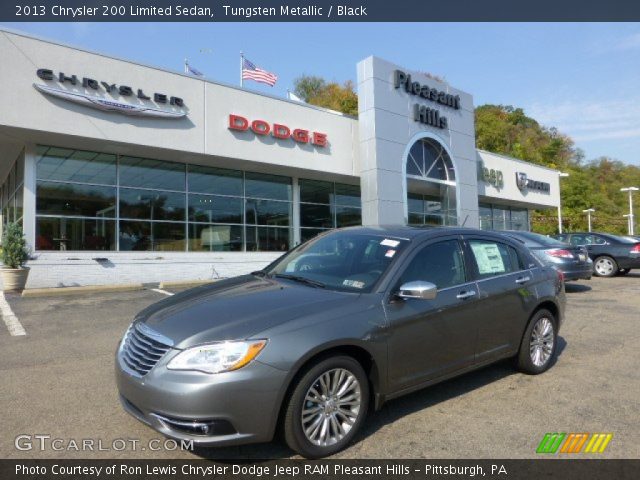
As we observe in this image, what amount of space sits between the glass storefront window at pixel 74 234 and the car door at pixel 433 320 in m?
13.0

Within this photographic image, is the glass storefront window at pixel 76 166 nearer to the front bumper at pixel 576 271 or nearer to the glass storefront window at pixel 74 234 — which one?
the glass storefront window at pixel 74 234

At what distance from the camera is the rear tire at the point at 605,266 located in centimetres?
1546

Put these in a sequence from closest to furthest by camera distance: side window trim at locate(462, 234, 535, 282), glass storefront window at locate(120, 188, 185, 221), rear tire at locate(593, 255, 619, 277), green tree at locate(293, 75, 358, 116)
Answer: side window trim at locate(462, 234, 535, 282), glass storefront window at locate(120, 188, 185, 221), rear tire at locate(593, 255, 619, 277), green tree at locate(293, 75, 358, 116)

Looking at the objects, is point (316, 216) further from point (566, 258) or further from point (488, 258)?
point (488, 258)

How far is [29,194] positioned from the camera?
13602 millimetres

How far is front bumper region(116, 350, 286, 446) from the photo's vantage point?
2.79 m

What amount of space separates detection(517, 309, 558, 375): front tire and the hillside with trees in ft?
145

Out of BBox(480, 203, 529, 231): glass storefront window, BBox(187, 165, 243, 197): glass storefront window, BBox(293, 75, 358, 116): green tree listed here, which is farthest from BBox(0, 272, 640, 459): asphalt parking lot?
BBox(293, 75, 358, 116): green tree

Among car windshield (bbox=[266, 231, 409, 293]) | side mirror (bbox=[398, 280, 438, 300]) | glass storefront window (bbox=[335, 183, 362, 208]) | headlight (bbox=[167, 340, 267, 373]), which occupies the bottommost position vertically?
headlight (bbox=[167, 340, 267, 373])

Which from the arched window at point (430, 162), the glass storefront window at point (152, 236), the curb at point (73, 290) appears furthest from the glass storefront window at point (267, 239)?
the arched window at point (430, 162)

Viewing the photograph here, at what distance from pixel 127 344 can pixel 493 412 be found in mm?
2954

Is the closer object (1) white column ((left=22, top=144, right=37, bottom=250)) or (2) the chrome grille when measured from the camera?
(2) the chrome grille

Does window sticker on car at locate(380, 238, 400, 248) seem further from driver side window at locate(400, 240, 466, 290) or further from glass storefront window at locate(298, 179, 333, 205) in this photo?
glass storefront window at locate(298, 179, 333, 205)

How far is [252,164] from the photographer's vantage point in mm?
17359
